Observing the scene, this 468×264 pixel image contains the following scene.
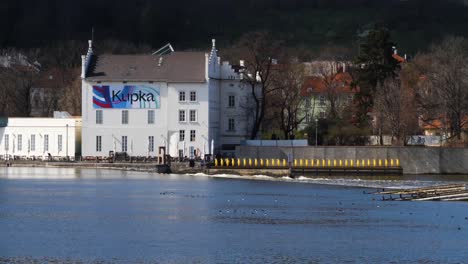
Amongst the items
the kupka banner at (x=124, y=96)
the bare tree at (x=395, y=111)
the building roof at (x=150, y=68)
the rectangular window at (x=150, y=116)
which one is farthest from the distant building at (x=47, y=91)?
the bare tree at (x=395, y=111)

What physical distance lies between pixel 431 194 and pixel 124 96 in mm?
46471

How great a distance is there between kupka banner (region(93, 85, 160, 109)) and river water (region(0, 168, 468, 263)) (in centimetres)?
2652

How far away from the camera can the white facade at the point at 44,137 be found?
118 metres

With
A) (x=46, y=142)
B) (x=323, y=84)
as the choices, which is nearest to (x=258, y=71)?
(x=46, y=142)

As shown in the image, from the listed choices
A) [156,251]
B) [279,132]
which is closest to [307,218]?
[156,251]

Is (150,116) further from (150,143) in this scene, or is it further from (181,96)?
(181,96)

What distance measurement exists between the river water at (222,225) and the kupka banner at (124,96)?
26.5m

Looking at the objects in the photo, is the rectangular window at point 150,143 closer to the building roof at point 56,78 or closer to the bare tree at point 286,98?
the bare tree at point 286,98

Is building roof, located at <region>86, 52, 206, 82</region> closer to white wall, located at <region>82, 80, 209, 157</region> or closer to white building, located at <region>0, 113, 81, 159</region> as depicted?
white wall, located at <region>82, 80, 209, 157</region>

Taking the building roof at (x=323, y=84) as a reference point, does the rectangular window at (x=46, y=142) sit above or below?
below

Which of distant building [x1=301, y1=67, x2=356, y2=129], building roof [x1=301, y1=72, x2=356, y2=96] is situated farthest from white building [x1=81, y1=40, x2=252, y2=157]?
building roof [x1=301, y1=72, x2=356, y2=96]

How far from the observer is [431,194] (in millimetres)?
75625

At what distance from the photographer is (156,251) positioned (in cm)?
4966

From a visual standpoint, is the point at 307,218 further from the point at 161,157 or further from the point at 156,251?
the point at 161,157
